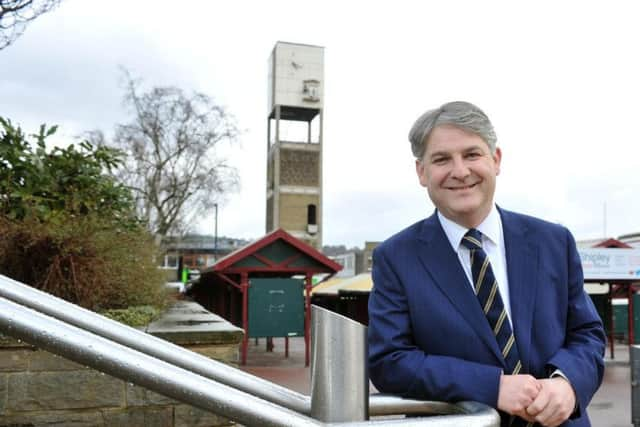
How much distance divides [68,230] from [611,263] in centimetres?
1168

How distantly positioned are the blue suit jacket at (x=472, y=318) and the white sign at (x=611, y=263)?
40.1 feet

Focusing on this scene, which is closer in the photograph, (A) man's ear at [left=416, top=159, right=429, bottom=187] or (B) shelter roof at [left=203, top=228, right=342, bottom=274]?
(A) man's ear at [left=416, top=159, right=429, bottom=187]

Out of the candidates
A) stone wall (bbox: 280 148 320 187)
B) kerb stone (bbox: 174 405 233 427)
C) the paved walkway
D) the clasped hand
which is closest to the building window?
stone wall (bbox: 280 148 320 187)

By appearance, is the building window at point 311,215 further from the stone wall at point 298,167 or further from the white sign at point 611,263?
the white sign at point 611,263

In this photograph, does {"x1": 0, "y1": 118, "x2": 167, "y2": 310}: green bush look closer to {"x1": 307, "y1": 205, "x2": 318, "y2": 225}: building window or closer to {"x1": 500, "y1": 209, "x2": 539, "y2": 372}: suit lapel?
{"x1": 500, "y1": 209, "x2": 539, "y2": 372}: suit lapel

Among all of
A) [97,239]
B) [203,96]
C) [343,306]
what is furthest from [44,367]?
[203,96]

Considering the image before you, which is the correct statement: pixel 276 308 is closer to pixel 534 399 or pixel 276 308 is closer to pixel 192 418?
pixel 192 418

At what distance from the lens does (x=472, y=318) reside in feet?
4.17

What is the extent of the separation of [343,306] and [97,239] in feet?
Result: 44.5

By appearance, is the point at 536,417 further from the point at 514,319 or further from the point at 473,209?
the point at 473,209

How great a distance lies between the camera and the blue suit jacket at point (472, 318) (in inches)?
47.4

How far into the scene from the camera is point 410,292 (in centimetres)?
133

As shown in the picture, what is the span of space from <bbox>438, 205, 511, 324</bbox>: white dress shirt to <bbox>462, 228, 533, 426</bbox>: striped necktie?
0.07 feet

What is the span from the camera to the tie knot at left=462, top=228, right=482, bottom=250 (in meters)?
1.38
